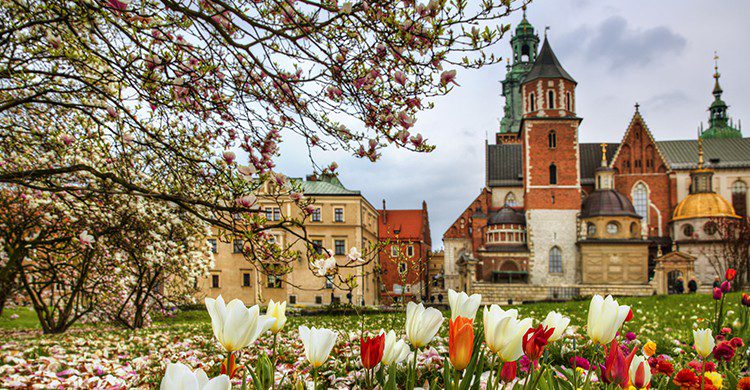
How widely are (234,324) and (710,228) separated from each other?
182ft

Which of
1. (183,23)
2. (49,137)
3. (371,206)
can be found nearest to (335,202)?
(371,206)

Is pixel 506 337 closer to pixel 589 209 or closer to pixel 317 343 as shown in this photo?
pixel 317 343

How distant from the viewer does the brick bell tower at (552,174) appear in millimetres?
49219

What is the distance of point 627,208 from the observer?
1923 inches

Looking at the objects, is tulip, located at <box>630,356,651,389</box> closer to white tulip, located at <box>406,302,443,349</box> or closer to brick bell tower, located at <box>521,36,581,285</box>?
white tulip, located at <box>406,302,443,349</box>

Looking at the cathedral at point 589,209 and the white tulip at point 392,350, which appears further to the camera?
the cathedral at point 589,209

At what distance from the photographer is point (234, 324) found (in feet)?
5.39

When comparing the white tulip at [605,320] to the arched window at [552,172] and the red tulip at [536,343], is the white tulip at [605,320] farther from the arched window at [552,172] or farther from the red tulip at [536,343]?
the arched window at [552,172]

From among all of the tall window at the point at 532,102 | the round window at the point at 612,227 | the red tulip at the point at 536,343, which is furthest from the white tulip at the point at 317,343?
the tall window at the point at 532,102

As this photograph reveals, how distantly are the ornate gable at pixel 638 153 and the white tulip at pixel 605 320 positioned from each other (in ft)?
186

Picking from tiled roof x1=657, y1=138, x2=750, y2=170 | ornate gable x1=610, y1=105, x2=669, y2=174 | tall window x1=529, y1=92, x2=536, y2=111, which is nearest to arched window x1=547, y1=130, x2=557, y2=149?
tall window x1=529, y1=92, x2=536, y2=111

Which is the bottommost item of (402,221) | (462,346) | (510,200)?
(462,346)

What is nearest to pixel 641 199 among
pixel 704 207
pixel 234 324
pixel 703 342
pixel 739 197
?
pixel 704 207

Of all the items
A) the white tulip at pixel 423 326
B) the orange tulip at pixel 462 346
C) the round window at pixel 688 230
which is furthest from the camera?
the round window at pixel 688 230
